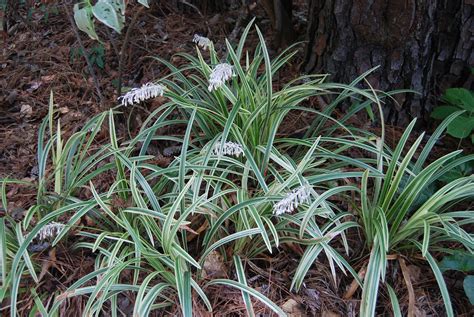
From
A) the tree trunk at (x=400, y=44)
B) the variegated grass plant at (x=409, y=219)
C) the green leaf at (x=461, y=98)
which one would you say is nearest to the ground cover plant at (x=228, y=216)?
the variegated grass plant at (x=409, y=219)

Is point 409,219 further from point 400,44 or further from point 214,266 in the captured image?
point 400,44

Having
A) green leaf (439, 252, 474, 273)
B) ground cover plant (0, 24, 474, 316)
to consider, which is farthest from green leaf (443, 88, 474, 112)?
green leaf (439, 252, 474, 273)

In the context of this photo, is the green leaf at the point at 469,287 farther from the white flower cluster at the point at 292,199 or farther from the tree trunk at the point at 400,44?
the tree trunk at the point at 400,44

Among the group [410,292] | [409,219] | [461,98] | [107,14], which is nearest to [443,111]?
[461,98]

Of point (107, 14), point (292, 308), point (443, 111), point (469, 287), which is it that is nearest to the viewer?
point (107, 14)

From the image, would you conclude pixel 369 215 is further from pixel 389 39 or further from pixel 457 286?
pixel 389 39

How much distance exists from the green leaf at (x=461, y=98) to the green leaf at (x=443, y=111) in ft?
0.08

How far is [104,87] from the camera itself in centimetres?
268

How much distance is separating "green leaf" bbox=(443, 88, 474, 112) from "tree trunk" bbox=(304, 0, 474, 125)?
0.19 meters

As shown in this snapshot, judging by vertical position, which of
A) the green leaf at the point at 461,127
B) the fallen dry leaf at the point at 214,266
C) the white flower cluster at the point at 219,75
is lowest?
Result: the fallen dry leaf at the point at 214,266

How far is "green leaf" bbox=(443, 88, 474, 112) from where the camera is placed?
1.91 meters

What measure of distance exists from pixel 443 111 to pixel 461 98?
0.13 metres

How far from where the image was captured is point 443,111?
2.06 meters

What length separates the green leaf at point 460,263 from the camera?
5.13 ft
